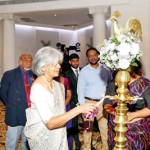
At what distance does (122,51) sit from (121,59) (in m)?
0.04

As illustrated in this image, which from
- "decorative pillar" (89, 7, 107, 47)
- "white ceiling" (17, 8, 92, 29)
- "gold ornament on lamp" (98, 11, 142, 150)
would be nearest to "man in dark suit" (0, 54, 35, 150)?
"gold ornament on lamp" (98, 11, 142, 150)

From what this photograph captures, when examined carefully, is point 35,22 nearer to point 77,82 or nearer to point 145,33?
point 145,33

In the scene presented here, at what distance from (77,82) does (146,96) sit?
2.40 metres

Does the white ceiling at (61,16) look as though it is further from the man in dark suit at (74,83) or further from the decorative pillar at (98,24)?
the man in dark suit at (74,83)

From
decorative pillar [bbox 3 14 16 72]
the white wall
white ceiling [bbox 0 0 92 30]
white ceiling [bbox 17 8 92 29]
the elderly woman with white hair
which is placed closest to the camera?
the elderly woman with white hair

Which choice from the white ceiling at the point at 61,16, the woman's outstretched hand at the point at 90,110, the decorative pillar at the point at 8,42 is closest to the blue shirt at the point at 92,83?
the woman's outstretched hand at the point at 90,110

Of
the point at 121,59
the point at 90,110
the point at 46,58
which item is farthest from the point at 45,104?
the point at 121,59

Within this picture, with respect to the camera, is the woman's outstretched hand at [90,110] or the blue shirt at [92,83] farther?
the blue shirt at [92,83]

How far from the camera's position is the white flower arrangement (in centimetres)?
140

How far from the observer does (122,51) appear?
1399 millimetres

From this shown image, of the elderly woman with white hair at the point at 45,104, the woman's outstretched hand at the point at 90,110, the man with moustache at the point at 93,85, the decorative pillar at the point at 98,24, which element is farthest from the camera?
the decorative pillar at the point at 98,24

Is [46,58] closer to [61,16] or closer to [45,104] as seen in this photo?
[45,104]

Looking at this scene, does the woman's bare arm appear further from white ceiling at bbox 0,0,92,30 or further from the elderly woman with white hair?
white ceiling at bbox 0,0,92,30

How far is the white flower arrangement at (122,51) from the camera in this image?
1396mm
